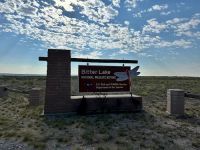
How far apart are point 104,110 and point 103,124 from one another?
2529 mm

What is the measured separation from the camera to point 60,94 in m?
12.1

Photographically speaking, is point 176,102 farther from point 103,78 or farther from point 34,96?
point 34,96

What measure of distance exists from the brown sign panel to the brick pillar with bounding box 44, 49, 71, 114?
985 millimetres

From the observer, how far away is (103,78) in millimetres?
13375

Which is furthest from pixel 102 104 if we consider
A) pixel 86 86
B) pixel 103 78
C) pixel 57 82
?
pixel 57 82

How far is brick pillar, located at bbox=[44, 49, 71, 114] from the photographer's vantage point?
1193 centimetres

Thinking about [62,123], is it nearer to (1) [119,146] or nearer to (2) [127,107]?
(1) [119,146]

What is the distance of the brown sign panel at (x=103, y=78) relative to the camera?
13.0 meters

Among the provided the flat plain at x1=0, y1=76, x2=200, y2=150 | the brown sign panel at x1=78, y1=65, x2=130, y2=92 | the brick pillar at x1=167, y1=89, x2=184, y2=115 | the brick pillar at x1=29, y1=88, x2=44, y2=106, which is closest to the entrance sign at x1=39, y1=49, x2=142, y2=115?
the brown sign panel at x1=78, y1=65, x2=130, y2=92

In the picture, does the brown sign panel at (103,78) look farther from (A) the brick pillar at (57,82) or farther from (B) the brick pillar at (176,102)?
(B) the brick pillar at (176,102)

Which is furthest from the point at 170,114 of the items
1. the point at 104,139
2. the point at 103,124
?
the point at 104,139

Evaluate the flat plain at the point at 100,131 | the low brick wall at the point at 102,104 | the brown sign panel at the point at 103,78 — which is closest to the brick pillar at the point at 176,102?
the flat plain at the point at 100,131

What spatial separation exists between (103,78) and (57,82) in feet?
9.11

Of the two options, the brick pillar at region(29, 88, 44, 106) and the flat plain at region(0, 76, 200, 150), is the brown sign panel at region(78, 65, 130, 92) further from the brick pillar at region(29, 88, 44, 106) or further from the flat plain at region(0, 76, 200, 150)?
the brick pillar at region(29, 88, 44, 106)
